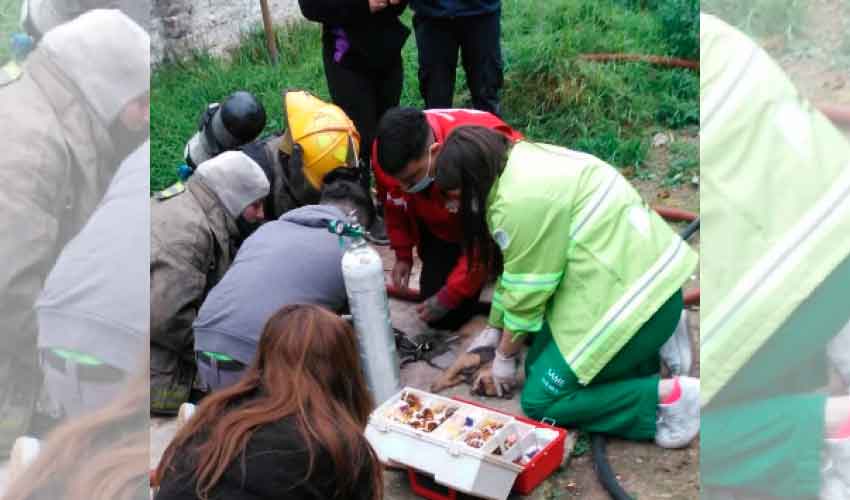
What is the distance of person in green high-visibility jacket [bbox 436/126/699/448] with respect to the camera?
12.0 feet

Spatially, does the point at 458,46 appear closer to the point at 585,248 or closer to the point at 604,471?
the point at 585,248

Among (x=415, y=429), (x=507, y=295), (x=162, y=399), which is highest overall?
(x=507, y=295)

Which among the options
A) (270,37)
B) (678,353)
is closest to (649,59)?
(270,37)

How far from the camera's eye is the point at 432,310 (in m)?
4.55

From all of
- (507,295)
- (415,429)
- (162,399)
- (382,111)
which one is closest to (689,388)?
(507,295)

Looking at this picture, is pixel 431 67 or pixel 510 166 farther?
pixel 431 67

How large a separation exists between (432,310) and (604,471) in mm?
1218

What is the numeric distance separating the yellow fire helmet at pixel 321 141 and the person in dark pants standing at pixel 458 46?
3.25 ft

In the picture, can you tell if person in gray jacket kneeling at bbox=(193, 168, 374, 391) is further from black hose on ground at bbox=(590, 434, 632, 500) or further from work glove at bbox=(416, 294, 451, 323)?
black hose on ground at bbox=(590, 434, 632, 500)

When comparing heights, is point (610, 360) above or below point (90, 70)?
below

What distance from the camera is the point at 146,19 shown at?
160 cm

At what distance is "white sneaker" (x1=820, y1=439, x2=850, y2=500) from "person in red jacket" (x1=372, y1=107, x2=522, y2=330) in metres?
2.22

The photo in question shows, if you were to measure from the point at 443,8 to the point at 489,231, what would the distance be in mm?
1957

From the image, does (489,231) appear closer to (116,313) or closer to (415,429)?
(415,429)
